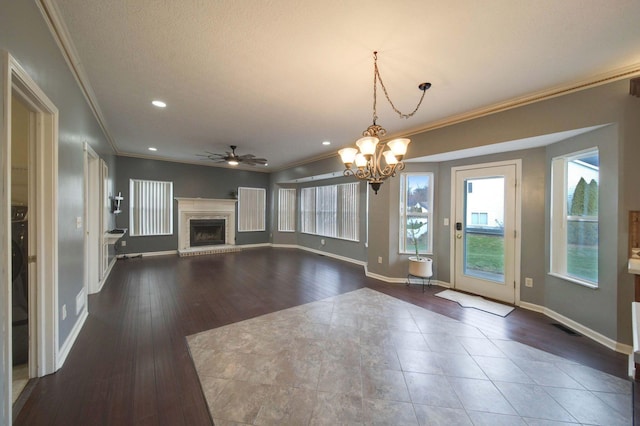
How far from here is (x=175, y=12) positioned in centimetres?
170

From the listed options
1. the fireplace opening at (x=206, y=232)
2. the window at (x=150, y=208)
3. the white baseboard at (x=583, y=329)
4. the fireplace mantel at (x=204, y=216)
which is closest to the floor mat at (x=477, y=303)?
the white baseboard at (x=583, y=329)

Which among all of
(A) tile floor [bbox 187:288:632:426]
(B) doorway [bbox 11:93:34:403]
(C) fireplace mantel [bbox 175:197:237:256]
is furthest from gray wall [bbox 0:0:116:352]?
(C) fireplace mantel [bbox 175:197:237:256]

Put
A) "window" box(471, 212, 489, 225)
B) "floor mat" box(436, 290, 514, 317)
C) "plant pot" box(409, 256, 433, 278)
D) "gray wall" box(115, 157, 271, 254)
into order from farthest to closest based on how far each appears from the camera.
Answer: "gray wall" box(115, 157, 271, 254)
"plant pot" box(409, 256, 433, 278)
"window" box(471, 212, 489, 225)
"floor mat" box(436, 290, 514, 317)

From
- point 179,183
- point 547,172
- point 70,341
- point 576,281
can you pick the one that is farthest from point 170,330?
point 179,183

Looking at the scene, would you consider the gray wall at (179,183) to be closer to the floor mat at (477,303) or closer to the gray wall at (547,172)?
the gray wall at (547,172)

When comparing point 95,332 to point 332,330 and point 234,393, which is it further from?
point 332,330

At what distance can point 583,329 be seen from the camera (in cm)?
267

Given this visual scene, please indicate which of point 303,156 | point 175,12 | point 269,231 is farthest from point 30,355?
point 269,231

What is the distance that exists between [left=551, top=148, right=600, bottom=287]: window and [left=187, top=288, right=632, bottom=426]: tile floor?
1308mm

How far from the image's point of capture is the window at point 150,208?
6.30 metres

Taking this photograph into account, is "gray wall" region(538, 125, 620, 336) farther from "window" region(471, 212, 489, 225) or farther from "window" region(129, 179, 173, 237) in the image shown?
"window" region(129, 179, 173, 237)

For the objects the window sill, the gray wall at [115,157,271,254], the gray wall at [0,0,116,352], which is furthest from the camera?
the gray wall at [115,157,271,254]

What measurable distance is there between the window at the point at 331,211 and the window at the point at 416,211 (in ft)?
5.68

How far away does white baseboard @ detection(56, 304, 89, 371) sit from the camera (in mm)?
2039
